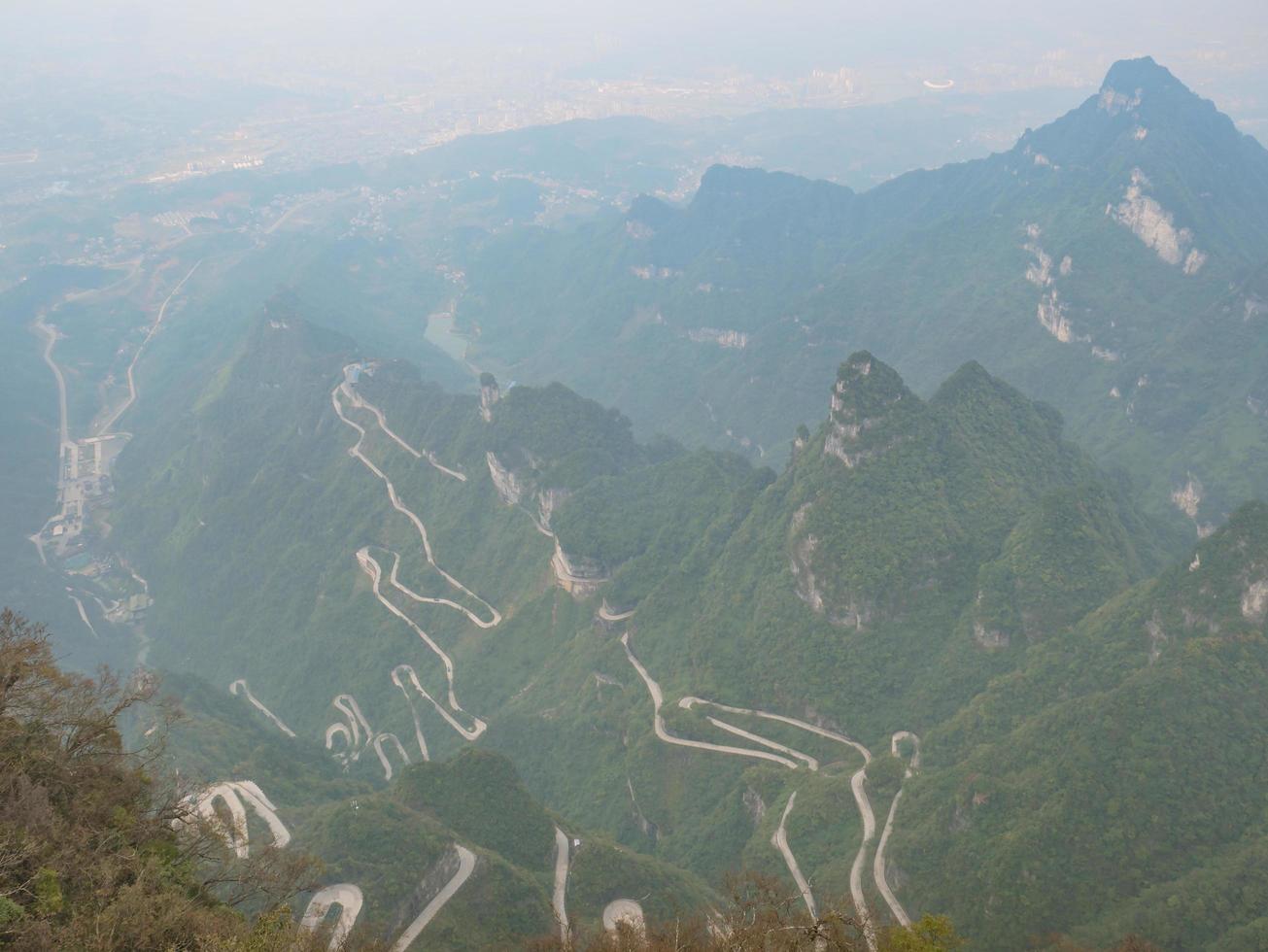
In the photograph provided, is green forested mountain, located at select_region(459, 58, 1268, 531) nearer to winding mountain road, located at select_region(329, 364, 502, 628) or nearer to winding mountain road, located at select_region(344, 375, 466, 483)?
winding mountain road, located at select_region(344, 375, 466, 483)

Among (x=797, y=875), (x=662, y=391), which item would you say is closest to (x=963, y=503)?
(x=797, y=875)

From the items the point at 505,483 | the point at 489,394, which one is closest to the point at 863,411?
the point at 505,483

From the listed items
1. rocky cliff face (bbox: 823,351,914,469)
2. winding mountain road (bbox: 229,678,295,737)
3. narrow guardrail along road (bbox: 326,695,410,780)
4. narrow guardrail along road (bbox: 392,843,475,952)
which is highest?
rocky cliff face (bbox: 823,351,914,469)

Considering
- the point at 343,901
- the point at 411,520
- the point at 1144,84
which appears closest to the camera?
the point at 343,901

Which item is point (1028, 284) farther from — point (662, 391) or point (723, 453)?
point (723, 453)

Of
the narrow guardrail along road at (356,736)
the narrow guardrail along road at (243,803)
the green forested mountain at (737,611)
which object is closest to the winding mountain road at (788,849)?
the green forested mountain at (737,611)

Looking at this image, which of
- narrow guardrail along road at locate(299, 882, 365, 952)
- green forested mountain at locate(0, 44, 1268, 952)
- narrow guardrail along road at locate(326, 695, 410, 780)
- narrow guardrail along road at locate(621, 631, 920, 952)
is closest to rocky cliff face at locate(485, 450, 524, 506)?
green forested mountain at locate(0, 44, 1268, 952)

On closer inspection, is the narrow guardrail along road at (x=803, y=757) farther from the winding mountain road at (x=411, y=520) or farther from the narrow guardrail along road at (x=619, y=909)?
the winding mountain road at (x=411, y=520)

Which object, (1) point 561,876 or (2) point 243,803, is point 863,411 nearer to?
(1) point 561,876
